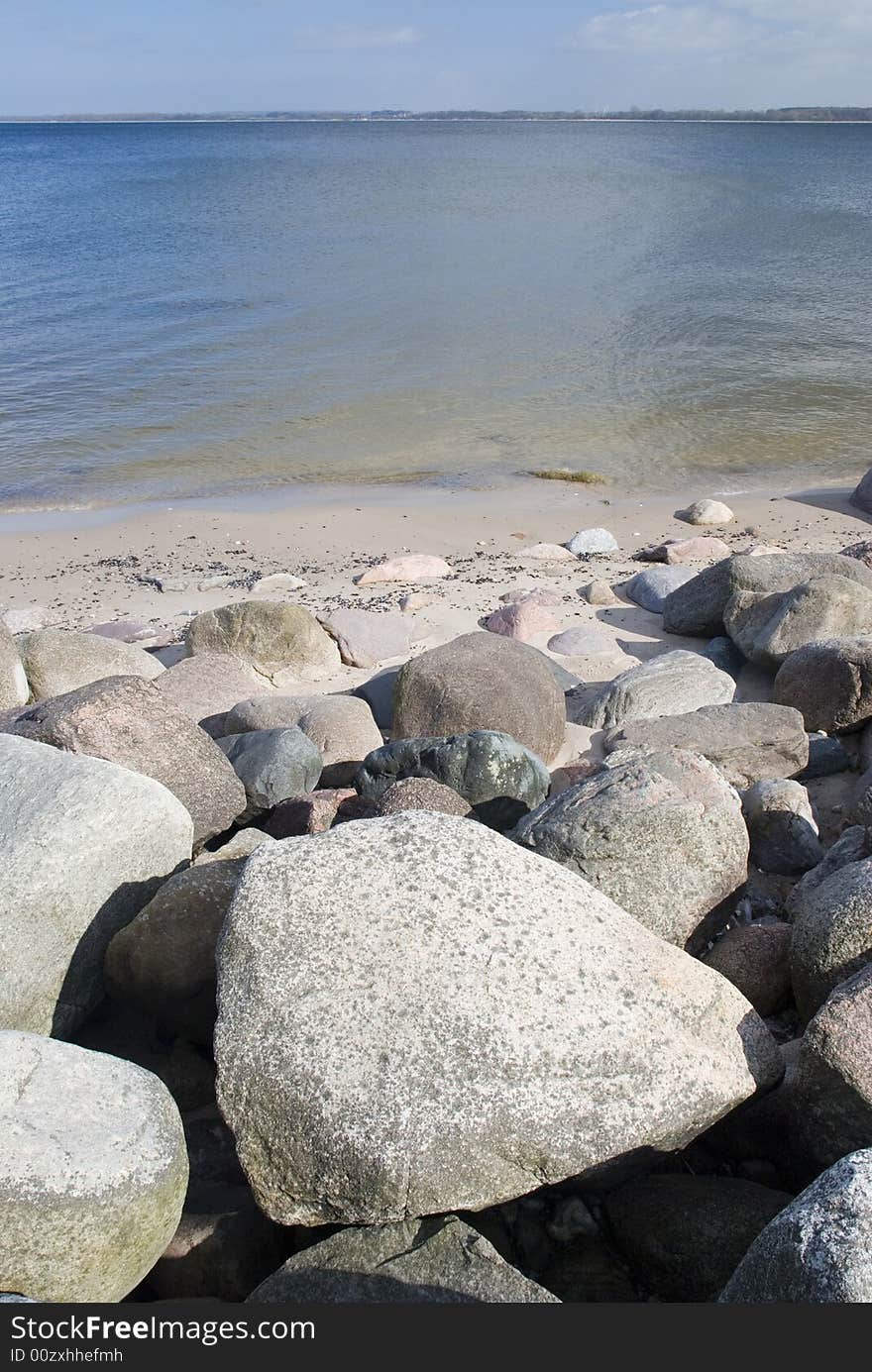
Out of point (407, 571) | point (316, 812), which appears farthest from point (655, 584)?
point (316, 812)

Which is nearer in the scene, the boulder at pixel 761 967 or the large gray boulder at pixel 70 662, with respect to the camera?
the boulder at pixel 761 967

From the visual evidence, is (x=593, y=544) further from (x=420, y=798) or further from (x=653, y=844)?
(x=653, y=844)

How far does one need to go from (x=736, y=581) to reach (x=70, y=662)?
13.5 ft

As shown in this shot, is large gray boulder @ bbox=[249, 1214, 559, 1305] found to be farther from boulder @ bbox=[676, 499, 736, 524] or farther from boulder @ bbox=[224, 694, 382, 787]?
boulder @ bbox=[676, 499, 736, 524]

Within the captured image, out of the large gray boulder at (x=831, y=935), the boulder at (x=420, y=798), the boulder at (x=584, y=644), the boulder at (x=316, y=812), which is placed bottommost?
the boulder at (x=584, y=644)

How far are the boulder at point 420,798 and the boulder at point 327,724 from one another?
100cm

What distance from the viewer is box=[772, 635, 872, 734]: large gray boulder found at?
5320 mm

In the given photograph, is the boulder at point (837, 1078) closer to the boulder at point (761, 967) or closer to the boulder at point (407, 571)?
the boulder at point (761, 967)

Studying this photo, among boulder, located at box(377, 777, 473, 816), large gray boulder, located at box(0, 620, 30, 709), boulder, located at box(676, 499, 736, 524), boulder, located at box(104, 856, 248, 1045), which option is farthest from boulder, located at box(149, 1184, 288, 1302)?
boulder, located at box(676, 499, 736, 524)

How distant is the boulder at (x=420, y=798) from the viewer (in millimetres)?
4203

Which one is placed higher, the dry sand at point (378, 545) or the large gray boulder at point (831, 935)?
the large gray boulder at point (831, 935)

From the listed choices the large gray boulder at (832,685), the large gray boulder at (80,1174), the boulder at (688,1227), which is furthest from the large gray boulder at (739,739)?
the large gray boulder at (80,1174)

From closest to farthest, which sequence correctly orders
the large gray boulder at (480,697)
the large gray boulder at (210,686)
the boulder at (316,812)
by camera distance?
1. the boulder at (316,812)
2. the large gray boulder at (480,697)
3. the large gray boulder at (210,686)

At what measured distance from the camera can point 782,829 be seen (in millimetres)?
4430
